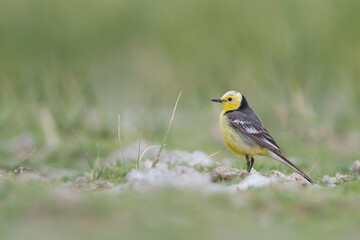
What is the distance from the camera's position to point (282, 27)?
14.2 m

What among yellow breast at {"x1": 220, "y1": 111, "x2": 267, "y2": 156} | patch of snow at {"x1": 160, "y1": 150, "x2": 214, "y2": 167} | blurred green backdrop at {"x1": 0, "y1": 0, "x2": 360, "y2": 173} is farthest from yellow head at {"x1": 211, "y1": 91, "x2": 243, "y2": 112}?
blurred green backdrop at {"x1": 0, "y1": 0, "x2": 360, "y2": 173}

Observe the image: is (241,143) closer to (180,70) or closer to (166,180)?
(166,180)

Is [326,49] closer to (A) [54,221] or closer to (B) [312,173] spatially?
(B) [312,173]

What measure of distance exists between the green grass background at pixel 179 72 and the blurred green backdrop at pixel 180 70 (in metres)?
0.03

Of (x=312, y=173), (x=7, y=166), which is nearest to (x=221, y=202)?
(x=312, y=173)

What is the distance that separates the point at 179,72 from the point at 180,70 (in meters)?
0.08

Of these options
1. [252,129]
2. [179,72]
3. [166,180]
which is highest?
[179,72]

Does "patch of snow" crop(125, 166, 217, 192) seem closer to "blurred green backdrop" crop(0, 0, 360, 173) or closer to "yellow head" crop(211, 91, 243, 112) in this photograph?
"yellow head" crop(211, 91, 243, 112)

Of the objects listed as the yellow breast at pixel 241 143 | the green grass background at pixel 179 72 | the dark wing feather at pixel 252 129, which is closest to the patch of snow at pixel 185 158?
the green grass background at pixel 179 72

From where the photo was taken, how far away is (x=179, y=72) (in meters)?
16.6

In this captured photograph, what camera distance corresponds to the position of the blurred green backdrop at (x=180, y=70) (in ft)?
38.9

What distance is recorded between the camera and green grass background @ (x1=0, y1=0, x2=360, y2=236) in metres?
11.8

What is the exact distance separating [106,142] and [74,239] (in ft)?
24.9

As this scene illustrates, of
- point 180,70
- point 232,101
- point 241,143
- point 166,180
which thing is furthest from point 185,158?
point 180,70
